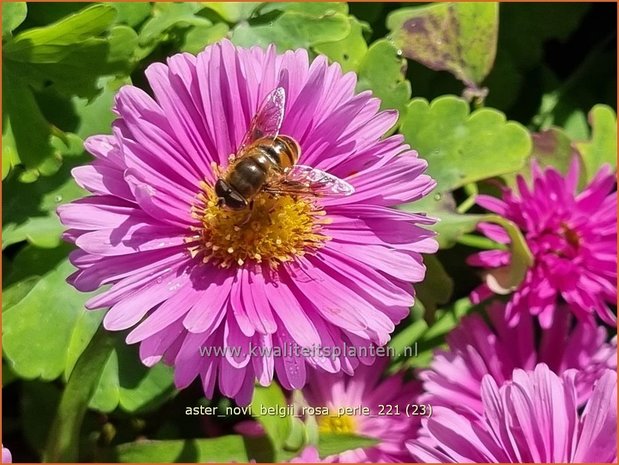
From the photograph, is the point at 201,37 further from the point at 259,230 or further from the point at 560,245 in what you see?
the point at 560,245

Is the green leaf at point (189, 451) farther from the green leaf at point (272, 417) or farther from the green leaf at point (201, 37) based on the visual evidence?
the green leaf at point (201, 37)

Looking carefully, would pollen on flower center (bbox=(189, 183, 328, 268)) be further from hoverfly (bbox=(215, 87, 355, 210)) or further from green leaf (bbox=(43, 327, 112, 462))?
green leaf (bbox=(43, 327, 112, 462))

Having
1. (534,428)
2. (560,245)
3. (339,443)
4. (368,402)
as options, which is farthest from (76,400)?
(560,245)

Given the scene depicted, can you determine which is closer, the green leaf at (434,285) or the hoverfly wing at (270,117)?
the hoverfly wing at (270,117)

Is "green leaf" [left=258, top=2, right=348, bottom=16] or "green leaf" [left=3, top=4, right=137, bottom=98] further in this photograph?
"green leaf" [left=258, top=2, right=348, bottom=16]

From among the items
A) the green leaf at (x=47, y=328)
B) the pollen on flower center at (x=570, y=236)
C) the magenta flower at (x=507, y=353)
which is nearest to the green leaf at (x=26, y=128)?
the green leaf at (x=47, y=328)

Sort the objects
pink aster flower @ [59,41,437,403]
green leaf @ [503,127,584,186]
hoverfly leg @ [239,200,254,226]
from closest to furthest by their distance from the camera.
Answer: pink aster flower @ [59,41,437,403]
hoverfly leg @ [239,200,254,226]
green leaf @ [503,127,584,186]

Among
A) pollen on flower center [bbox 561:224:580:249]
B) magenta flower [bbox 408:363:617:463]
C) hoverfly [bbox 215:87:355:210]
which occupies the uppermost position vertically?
hoverfly [bbox 215:87:355:210]

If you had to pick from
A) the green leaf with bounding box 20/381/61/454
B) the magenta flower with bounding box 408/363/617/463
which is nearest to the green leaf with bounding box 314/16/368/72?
the magenta flower with bounding box 408/363/617/463
